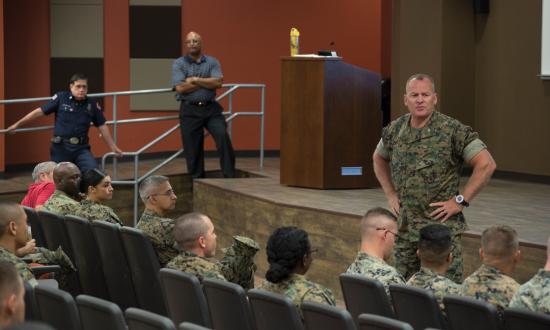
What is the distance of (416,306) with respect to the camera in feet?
13.7

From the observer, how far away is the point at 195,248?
499cm

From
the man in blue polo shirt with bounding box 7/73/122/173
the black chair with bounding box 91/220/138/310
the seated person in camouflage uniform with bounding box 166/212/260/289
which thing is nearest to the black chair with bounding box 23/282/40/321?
the seated person in camouflage uniform with bounding box 166/212/260/289

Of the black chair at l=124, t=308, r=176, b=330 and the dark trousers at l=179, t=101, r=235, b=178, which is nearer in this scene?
the black chair at l=124, t=308, r=176, b=330

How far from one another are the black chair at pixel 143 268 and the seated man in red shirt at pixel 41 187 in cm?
184

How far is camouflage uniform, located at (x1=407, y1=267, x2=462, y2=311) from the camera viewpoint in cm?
445

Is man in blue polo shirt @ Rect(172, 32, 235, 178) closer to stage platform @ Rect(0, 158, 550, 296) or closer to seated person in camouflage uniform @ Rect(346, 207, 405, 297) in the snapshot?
stage platform @ Rect(0, 158, 550, 296)

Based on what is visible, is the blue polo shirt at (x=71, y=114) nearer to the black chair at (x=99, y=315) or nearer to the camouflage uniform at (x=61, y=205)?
the camouflage uniform at (x=61, y=205)

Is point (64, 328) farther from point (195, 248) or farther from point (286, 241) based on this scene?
point (195, 248)

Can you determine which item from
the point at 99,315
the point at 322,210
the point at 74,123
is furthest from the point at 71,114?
the point at 99,315

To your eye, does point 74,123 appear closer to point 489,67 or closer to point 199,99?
point 199,99

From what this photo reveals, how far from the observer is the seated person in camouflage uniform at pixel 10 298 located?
2932 millimetres

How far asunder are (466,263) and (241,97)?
6.37m

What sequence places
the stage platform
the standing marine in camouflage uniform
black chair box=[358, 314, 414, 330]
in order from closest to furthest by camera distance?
black chair box=[358, 314, 414, 330], the standing marine in camouflage uniform, the stage platform

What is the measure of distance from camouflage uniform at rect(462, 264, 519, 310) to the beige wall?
18.5 ft
